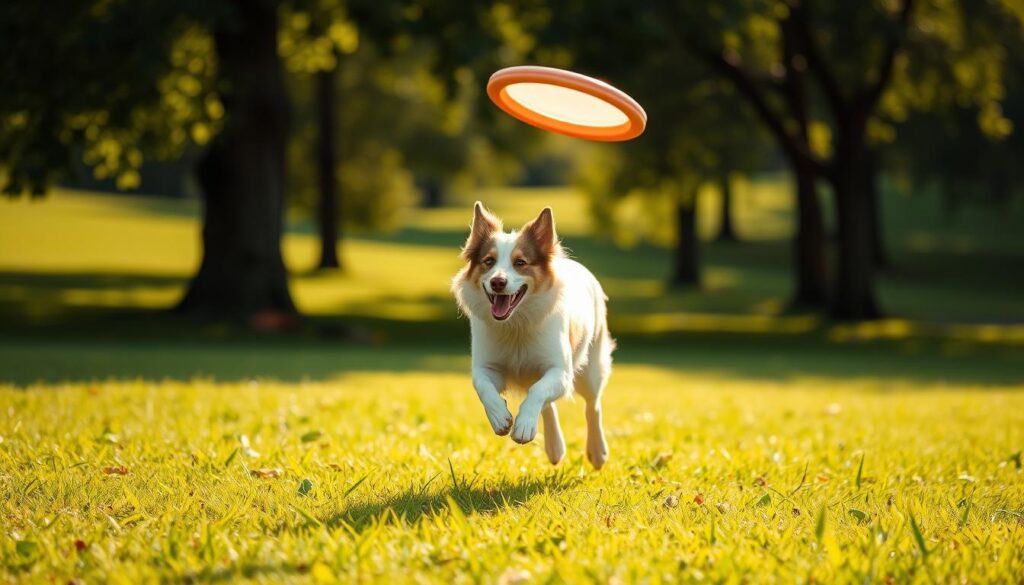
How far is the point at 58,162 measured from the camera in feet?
67.9

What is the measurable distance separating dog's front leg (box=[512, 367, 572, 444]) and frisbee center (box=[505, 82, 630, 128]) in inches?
68.7

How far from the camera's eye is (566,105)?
26.0ft

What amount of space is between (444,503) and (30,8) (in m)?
17.7

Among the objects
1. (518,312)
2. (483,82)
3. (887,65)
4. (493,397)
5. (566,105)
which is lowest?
(493,397)

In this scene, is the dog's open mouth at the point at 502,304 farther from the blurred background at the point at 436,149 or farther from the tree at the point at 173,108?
the tree at the point at 173,108

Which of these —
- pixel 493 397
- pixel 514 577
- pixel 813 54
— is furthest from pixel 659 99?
pixel 514 577

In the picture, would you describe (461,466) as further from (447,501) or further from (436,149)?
(436,149)

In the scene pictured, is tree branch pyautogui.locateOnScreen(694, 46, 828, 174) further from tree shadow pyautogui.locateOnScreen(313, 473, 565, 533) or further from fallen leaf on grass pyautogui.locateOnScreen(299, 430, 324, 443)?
tree shadow pyautogui.locateOnScreen(313, 473, 565, 533)

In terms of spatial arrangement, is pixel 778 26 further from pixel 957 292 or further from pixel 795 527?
pixel 795 527

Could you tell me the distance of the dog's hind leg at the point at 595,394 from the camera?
760 cm

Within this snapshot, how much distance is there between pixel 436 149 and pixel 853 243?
79.9ft

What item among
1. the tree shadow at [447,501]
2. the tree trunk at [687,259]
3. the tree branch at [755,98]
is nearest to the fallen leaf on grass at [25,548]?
the tree shadow at [447,501]

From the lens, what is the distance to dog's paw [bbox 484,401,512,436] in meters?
6.42

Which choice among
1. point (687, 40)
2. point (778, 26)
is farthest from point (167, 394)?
point (778, 26)
